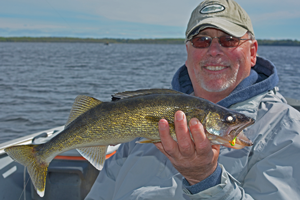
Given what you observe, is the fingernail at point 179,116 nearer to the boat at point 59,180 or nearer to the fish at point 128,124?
the fish at point 128,124

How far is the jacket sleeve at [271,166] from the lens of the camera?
2357 millimetres

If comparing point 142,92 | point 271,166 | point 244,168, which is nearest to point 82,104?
point 142,92

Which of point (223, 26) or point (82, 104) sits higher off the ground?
point (223, 26)

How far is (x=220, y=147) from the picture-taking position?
3.04 meters

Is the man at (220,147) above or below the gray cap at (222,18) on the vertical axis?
below

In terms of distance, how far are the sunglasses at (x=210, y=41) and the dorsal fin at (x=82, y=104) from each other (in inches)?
74.0

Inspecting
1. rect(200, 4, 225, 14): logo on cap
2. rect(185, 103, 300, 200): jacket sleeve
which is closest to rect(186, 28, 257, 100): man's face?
rect(200, 4, 225, 14): logo on cap

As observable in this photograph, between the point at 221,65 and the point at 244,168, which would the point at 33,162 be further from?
the point at 221,65

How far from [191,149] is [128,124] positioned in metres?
0.65

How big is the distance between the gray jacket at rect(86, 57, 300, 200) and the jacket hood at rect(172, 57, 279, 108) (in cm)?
8

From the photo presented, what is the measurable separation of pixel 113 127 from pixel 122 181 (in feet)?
3.39

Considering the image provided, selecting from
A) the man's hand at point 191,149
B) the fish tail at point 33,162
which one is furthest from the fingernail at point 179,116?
the fish tail at point 33,162

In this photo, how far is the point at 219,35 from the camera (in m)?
3.84

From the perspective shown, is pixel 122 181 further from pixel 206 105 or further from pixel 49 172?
pixel 49 172
